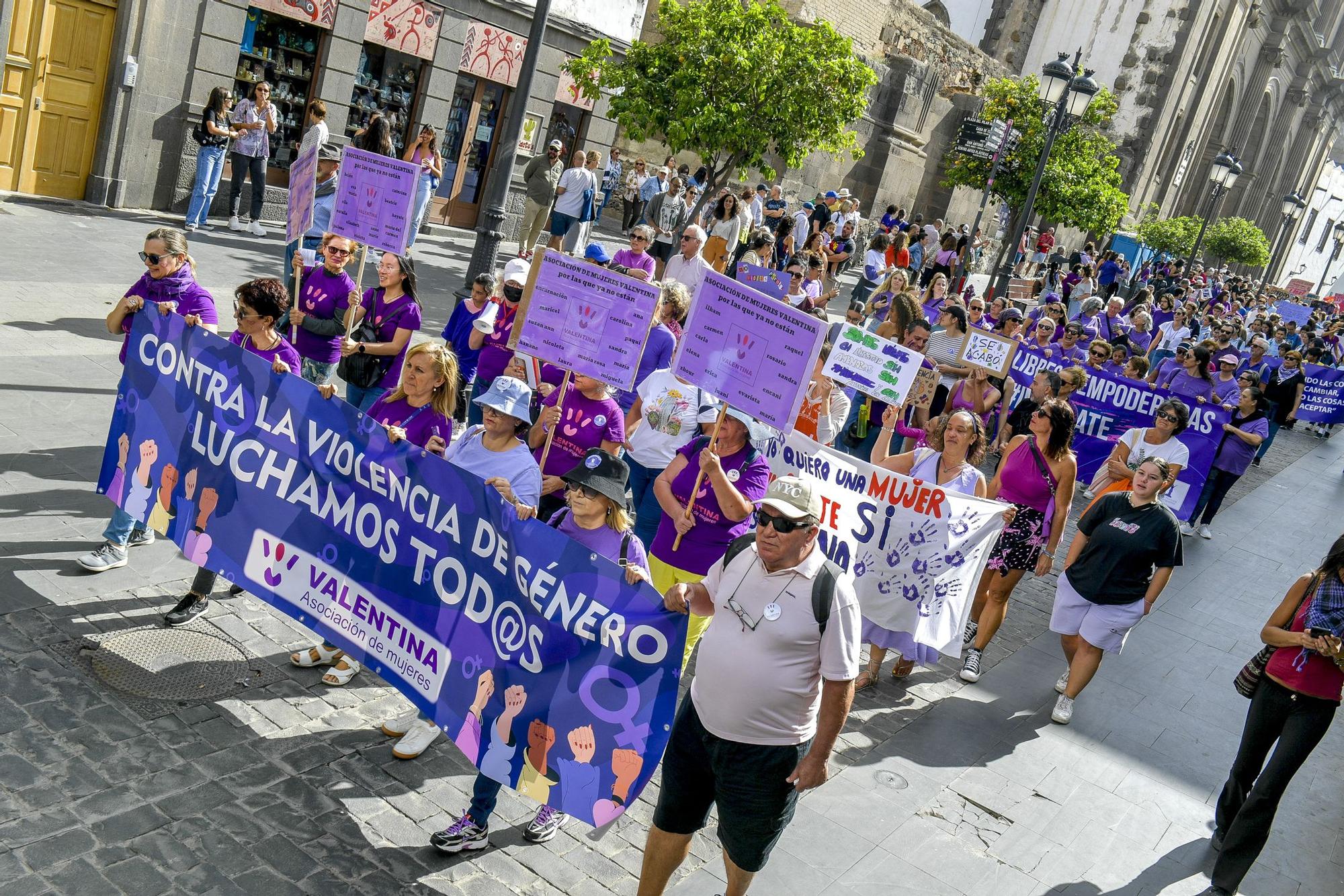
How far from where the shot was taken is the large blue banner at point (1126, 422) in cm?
1335

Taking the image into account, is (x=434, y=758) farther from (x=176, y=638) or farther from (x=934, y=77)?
(x=934, y=77)

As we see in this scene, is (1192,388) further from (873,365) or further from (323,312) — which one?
(323,312)

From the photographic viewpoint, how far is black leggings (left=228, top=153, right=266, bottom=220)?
16.0 metres

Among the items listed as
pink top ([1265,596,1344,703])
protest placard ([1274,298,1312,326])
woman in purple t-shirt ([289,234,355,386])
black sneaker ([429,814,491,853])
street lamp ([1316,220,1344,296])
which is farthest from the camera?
street lamp ([1316,220,1344,296])

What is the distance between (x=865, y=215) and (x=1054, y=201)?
10.6 metres

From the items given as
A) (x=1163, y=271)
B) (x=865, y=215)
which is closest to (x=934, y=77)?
(x=865, y=215)

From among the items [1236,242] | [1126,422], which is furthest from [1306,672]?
[1236,242]

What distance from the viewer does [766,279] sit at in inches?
512

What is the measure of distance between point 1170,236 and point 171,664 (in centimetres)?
4470

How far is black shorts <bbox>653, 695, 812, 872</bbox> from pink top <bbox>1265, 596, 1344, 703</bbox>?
116 inches

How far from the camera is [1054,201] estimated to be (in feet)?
85.4

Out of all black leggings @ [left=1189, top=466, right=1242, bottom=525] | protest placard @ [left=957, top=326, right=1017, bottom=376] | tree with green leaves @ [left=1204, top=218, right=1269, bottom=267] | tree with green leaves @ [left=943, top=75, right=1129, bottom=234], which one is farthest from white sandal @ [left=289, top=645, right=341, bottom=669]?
tree with green leaves @ [left=1204, top=218, right=1269, bottom=267]

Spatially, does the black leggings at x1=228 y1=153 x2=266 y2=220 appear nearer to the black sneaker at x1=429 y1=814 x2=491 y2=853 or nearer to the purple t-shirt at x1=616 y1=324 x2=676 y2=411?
the purple t-shirt at x1=616 y1=324 x2=676 y2=411

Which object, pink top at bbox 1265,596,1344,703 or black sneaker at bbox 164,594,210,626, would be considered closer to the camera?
pink top at bbox 1265,596,1344,703
